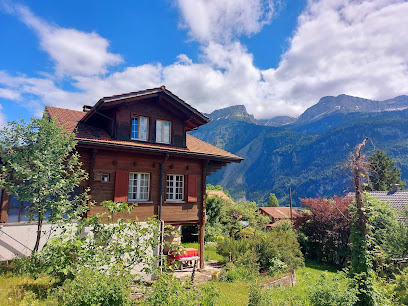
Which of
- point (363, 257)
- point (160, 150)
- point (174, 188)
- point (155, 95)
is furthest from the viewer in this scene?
point (174, 188)

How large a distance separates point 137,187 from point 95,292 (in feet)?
23.1

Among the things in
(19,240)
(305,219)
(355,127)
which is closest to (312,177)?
(355,127)

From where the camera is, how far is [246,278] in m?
11.6

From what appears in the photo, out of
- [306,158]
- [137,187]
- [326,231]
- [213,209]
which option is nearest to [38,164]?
[137,187]

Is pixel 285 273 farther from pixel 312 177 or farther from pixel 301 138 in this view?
Result: pixel 301 138

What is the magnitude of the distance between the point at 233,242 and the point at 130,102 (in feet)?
31.4

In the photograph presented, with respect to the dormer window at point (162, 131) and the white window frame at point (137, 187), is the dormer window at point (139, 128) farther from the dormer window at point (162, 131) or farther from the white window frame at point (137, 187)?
the white window frame at point (137, 187)

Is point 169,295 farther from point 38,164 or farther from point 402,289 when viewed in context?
point 402,289

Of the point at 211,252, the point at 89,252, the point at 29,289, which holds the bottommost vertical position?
the point at 211,252

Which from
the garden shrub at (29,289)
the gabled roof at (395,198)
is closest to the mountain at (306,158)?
the gabled roof at (395,198)

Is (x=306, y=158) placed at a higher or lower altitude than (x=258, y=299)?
higher

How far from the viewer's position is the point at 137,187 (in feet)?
39.1

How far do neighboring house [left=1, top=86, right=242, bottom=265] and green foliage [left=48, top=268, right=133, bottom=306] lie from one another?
5.37 m

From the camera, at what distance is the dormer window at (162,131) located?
1291cm
